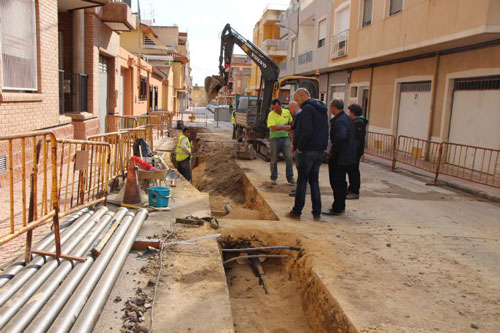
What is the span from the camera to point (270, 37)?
38.3 meters

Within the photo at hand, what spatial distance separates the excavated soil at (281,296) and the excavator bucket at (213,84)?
36.3 ft

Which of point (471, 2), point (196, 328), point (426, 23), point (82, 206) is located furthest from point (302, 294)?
point (426, 23)

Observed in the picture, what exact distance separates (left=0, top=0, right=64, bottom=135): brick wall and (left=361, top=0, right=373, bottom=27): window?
12.5 m

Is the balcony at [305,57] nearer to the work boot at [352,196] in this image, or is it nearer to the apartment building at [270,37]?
the apartment building at [270,37]

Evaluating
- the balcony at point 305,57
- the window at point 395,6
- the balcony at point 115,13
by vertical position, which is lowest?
the balcony at point 115,13

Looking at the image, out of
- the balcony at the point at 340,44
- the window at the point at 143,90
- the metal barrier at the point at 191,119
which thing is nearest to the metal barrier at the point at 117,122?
the window at the point at 143,90

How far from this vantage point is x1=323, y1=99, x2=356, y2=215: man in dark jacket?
6574mm

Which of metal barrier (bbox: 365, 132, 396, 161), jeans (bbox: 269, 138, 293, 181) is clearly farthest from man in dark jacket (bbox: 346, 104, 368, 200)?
metal barrier (bbox: 365, 132, 396, 161)

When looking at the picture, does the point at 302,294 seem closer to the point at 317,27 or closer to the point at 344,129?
the point at 344,129

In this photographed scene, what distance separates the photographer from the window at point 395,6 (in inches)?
572

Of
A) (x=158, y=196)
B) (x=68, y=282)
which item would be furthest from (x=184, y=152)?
(x=68, y=282)

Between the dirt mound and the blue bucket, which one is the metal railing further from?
the blue bucket

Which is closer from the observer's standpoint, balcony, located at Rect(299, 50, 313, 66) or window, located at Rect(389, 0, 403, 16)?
window, located at Rect(389, 0, 403, 16)

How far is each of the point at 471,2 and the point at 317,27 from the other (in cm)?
1388
